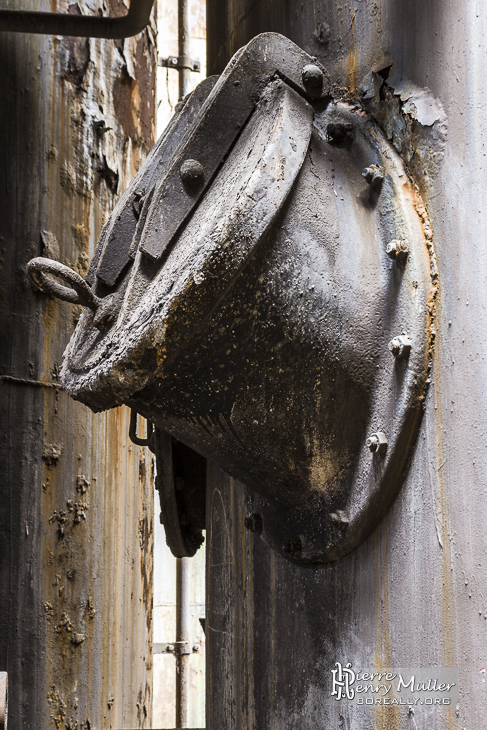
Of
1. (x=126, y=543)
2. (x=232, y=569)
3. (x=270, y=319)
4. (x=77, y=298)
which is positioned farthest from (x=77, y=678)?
(x=270, y=319)

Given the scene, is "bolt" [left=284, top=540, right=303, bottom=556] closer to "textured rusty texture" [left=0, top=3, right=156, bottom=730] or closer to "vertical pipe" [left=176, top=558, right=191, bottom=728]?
"textured rusty texture" [left=0, top=3, right=156, bottom=730]

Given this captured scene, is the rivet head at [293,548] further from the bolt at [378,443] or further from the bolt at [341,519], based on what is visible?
the bolt at [378,443]

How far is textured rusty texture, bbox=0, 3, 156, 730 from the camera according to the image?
212cm

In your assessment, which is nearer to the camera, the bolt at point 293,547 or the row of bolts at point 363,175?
the row of bolts at point 363,175

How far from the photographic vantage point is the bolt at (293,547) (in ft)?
3.71

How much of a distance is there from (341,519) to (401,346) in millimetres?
248

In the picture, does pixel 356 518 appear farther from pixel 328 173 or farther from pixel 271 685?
pixel 328 173

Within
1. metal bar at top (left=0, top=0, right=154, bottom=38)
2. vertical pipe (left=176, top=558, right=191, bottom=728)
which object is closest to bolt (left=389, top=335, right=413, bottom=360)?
metal bar at top (left=0, top=0, right=154, bottom=38)

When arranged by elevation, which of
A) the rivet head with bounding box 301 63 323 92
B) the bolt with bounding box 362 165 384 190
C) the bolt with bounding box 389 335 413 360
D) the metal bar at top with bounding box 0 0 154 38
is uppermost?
the metal bar at top with bounding box 0 0 154 38

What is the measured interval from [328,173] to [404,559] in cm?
52

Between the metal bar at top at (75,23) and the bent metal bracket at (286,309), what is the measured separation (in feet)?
4.38

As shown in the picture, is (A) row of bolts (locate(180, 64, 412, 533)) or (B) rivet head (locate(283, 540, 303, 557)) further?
(B) rivet head (locate(283, 540, 303, 557))

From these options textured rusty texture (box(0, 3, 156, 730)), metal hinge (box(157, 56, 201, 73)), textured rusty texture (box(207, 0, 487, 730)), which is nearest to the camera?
textured rusty texture (box(207, 0, 487, 730))

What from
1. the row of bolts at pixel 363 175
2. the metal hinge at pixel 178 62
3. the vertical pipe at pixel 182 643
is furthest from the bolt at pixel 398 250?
the metal hinge at pixel 178 62
